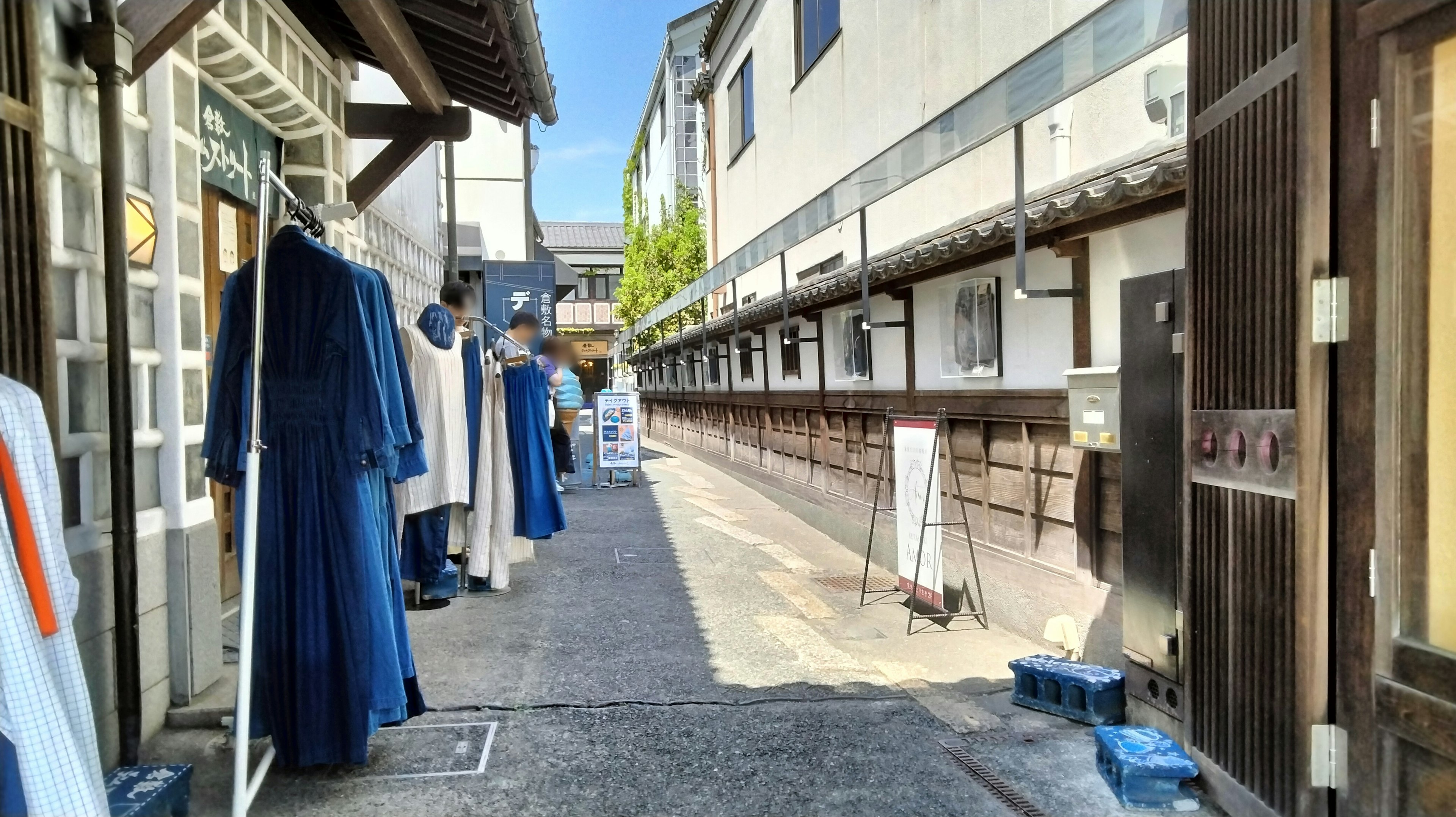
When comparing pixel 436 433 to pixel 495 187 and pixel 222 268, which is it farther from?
pixel 495 187

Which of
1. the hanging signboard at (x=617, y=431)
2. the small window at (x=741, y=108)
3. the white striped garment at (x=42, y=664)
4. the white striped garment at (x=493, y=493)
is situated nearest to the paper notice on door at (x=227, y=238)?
the white striped garment at (x=493, y=493)

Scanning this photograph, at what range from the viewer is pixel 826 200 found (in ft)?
26.7

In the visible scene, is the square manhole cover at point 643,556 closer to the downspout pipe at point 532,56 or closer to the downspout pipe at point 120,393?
the downspout pipe at point 532,56

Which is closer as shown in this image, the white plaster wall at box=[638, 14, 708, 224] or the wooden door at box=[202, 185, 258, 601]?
the wooden door at box=[202, 185, 258, 601]

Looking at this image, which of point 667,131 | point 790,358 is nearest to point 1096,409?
point 790,358

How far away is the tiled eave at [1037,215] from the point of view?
4242 millimetres

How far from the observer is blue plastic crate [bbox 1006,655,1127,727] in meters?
4.33

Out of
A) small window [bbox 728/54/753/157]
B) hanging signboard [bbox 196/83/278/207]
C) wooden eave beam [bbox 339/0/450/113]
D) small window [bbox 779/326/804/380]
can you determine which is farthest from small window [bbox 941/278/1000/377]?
small window [bbox 728/54/753/157]

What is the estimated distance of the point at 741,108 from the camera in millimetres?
18047

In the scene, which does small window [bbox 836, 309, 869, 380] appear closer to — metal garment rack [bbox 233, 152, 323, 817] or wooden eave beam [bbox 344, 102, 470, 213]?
wooden eave beam [bbox 344, 102, 470, 213]

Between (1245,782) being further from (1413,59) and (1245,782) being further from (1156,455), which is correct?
(1413,59)

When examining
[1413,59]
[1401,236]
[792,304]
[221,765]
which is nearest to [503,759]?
[221,765]

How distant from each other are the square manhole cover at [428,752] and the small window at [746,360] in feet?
32.9

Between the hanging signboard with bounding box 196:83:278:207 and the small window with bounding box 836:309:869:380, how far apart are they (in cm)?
520
